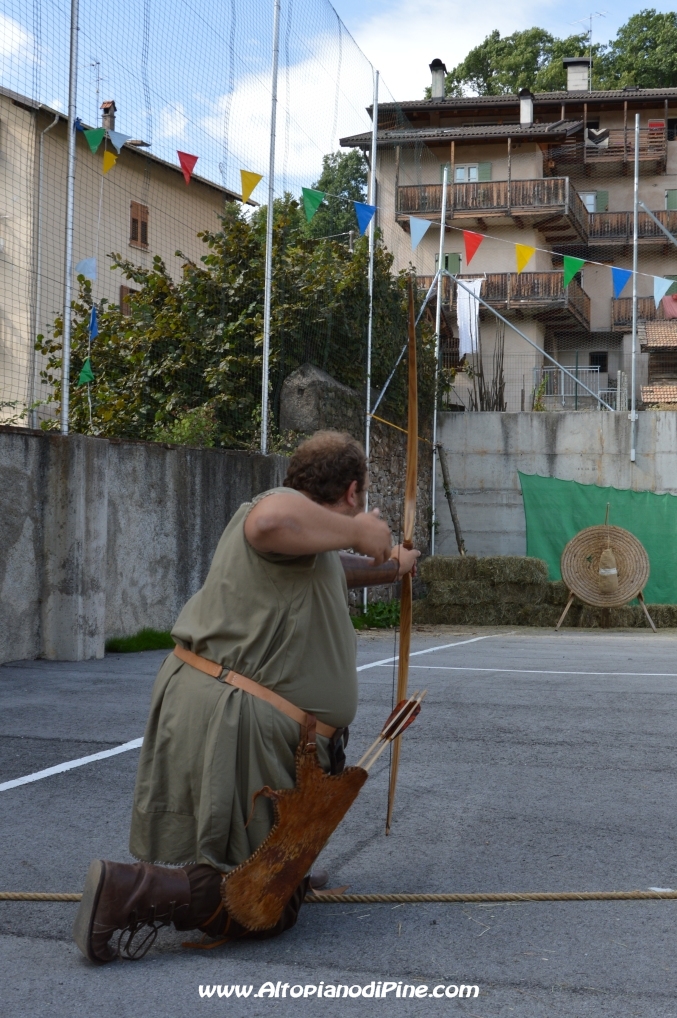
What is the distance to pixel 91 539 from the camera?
9.05m

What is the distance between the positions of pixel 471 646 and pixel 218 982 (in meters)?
9.73

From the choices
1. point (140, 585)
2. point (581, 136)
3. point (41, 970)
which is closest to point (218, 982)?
point (41, 970)

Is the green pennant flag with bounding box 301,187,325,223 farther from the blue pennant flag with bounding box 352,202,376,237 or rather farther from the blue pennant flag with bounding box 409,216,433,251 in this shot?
the blue pennant flag with bounding box 409,216,433,251

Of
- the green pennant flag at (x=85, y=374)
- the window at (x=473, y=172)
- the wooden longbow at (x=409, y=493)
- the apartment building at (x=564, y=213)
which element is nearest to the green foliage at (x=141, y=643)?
the green pennant flag at (x=85, y=374)

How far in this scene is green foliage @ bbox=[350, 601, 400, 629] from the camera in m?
15.1

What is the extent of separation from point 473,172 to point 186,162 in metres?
27.6

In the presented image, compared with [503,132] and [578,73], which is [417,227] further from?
[578,73]

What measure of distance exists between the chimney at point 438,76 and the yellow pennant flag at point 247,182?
106ft

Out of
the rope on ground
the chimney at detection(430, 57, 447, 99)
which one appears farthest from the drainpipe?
the chimney at detection(430, 57, 447, 99)

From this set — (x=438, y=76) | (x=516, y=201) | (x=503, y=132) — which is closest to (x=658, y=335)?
(x=516, y=201)

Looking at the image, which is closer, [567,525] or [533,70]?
[567,525]

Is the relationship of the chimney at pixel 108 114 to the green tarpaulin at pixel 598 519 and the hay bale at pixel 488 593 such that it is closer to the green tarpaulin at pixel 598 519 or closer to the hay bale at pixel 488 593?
the hay bale at pixel 488 593

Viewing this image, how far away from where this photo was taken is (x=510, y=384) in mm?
24328

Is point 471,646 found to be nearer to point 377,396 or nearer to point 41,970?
point 377,396
